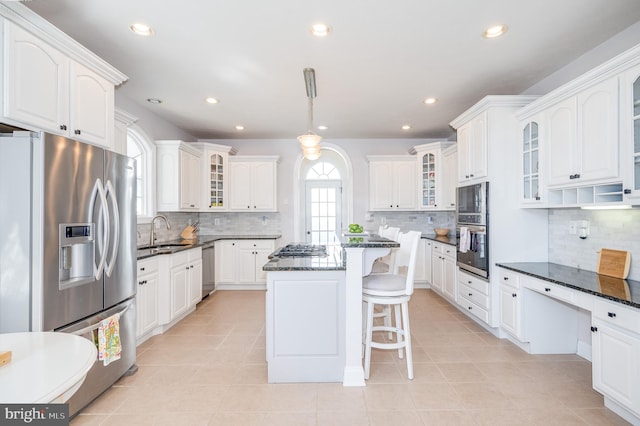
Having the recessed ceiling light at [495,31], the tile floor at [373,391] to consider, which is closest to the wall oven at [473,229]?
the tile floor at [373,391]

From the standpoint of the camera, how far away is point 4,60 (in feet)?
5.75

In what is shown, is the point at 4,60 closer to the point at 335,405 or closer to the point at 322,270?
the point at 322,270

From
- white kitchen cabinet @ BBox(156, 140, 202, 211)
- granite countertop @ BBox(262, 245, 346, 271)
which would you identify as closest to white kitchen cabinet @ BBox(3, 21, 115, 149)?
granite countertop @ BBox(262, 245, 346, 271)

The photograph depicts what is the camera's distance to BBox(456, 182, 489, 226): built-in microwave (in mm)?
3354

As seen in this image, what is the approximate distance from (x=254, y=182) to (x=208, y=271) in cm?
176

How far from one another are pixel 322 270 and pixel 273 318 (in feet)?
1.74

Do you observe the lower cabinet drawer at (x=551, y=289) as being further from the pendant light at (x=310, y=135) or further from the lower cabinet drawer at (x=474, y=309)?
the pendant light at (x=310, y=135)

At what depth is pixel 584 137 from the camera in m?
2.45

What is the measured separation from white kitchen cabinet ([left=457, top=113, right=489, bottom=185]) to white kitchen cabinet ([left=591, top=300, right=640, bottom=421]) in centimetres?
176

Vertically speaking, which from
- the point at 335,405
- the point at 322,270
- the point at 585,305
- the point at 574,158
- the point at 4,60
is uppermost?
the point at 4,60

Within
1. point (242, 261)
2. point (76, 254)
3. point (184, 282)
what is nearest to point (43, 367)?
point (76, 254)

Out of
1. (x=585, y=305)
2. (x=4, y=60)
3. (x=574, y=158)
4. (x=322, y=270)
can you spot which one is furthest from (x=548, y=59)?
(x=4, y=60)

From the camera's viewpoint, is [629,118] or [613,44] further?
[613,44]

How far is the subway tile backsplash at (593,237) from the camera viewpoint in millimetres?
2371
